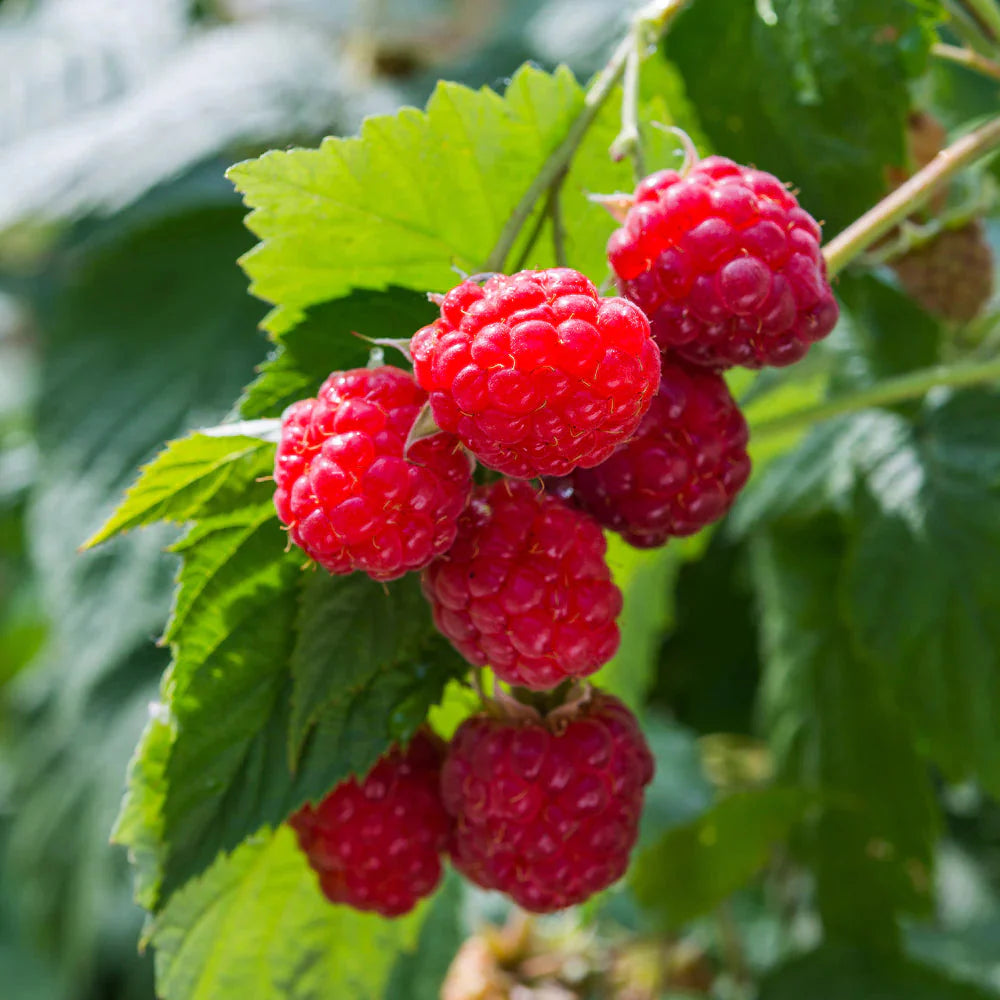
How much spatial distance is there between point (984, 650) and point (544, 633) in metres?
0.44

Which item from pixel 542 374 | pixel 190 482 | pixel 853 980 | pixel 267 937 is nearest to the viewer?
pixel 542 374

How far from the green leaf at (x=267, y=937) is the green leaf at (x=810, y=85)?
0.51 m

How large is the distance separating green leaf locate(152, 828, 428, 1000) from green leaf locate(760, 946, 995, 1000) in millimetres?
475

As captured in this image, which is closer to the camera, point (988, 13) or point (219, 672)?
point (219, 672)

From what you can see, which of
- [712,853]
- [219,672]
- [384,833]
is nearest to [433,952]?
[712,853]

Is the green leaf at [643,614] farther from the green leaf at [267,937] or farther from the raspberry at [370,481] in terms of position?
the raspberry at [370,481]

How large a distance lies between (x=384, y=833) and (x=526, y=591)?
18 cm

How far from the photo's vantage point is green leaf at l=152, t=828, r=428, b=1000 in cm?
64

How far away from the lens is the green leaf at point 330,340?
59 centimetres

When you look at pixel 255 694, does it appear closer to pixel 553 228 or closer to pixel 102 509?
pixel 553 228

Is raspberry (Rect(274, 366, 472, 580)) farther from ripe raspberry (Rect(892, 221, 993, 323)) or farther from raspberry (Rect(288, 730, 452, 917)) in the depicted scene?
ripe raspberry (Rect(892, 221, 993, 323))

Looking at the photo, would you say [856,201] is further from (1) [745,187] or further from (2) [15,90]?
(2) [15,90]

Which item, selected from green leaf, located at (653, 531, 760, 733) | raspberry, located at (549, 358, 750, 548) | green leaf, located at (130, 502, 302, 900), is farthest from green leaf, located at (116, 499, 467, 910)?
green leaf, located at (653, 531, 760, 733)

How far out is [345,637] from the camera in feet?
1.81
